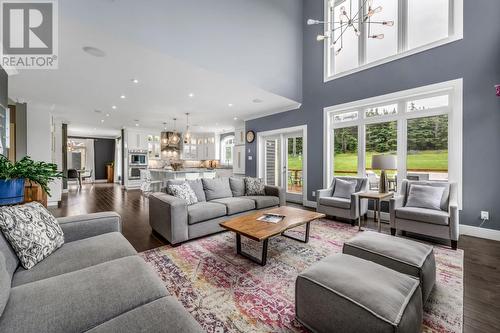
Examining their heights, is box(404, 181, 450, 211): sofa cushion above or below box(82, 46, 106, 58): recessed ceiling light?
below

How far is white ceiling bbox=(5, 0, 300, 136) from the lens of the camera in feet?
8.91

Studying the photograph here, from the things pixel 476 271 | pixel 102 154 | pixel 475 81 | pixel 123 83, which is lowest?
pixel 476 271

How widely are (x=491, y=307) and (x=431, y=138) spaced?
120 inches

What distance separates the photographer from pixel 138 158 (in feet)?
30.6

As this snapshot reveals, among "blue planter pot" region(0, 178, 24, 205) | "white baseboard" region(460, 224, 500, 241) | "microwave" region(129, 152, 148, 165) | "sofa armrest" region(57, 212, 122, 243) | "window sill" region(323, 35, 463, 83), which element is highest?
"window sill" region(323, 35, 463, 83)

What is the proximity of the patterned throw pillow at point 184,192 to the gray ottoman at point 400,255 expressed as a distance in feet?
7.76

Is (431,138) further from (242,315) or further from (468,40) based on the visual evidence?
(242,315)

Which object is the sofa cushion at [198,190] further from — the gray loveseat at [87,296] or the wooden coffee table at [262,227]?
the gray loveseat at [87,296]

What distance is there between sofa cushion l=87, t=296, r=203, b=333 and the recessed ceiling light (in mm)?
3492

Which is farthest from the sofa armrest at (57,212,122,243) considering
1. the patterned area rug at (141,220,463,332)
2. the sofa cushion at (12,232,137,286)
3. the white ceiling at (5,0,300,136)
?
the white ceiling at (5,0,300,136)

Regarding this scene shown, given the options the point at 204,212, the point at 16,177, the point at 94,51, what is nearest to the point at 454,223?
the point at 204,212

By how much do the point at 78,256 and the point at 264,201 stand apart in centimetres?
303

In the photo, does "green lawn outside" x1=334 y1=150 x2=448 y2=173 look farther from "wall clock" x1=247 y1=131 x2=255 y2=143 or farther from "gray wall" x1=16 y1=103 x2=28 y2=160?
"gray wall" x1=16 y1=103 x2=28 y2=160

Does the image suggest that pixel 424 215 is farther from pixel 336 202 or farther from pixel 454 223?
pixel 336 202
